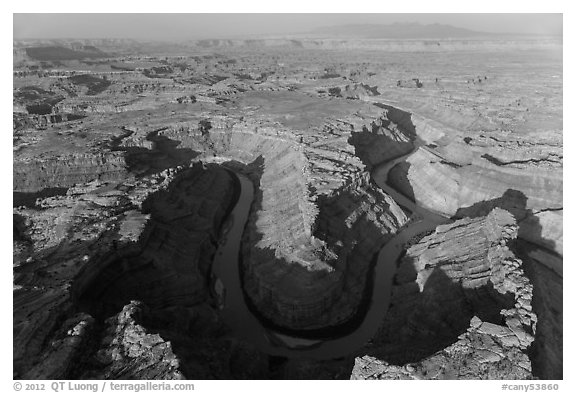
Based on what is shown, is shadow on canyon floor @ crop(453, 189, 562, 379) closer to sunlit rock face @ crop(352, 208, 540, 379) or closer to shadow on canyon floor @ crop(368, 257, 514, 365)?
sunlit rock face @ crop(352, 208, 540, 379)

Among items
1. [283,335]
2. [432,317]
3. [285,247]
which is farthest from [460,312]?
[285,247]

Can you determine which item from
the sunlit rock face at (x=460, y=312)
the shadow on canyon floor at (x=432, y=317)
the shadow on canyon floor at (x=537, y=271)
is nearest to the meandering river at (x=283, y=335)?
the sunlit rock face at (x=460, y=312)

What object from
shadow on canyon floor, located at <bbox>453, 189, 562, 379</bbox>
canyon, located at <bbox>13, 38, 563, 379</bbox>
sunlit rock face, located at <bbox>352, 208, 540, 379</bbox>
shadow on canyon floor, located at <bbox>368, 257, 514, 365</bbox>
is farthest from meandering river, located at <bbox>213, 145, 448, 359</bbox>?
shadow on canyon floor, located at <bbox>453, 189, 562, 379</bbox>

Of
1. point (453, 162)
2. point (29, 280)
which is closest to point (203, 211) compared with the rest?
point (29, 280)

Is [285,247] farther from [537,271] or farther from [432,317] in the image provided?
[537,271]

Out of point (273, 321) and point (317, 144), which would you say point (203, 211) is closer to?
point (273, 321)

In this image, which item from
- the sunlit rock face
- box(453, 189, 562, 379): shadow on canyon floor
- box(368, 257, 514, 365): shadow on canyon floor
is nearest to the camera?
the sunlit rock face
